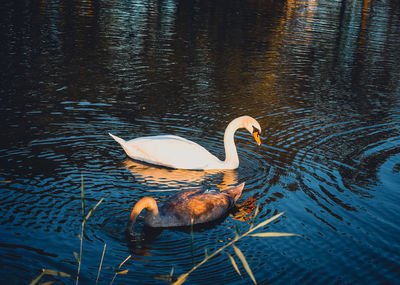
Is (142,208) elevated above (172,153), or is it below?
above

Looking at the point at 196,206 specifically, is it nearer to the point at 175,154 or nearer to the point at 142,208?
the point at 142,208

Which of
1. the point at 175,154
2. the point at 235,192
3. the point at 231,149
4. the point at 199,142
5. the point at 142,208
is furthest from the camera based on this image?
the point at 199,142

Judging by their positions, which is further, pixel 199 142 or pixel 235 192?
pixel 199 142

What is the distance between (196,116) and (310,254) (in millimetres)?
6288

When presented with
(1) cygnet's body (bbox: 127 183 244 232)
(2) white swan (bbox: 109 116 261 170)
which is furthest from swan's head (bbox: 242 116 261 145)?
(1) cygnet's body (bbox: 127 183 244 232)

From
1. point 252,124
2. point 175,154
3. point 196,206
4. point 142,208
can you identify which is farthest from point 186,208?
point 252,124

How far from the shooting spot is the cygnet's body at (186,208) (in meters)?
7.04

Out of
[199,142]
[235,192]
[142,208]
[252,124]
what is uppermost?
[252,124]

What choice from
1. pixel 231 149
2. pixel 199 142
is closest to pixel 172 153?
pixel 231 149

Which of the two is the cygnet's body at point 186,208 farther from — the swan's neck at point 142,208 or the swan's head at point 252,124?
the swan's head at point 252,124

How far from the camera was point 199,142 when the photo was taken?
35.8 ft

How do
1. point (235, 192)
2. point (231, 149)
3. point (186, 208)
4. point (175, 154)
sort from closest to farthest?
1. point (186, 208)
2. point (235, 192)
3. point (175, 154)
4. point (231, 149)

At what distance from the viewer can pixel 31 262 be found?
621 centimetres

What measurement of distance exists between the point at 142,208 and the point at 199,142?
4191mm
